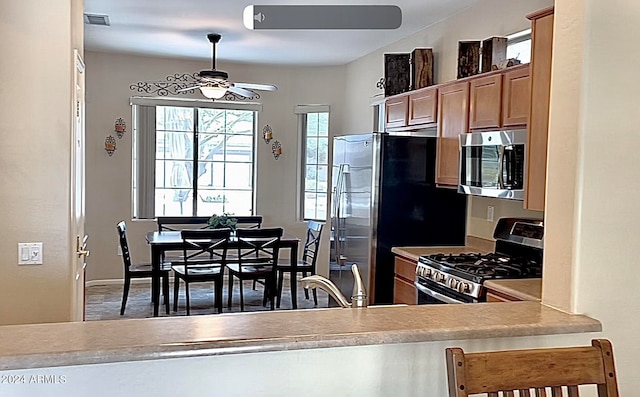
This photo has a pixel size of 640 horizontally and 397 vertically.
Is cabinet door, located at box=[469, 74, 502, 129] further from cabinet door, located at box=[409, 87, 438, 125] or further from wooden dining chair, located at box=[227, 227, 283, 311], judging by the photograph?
wooden dining chair, located at box=[227, 227, 283, 311]

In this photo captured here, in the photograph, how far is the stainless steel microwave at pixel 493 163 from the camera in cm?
306

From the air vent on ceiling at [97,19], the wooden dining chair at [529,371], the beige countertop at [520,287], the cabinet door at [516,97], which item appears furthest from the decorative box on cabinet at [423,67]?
the wooden dining chair at [529,371]

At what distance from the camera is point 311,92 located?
23.5 ft

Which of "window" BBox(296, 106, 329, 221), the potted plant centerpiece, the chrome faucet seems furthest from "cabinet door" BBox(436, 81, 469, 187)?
"window" BBox(296, 106, 329, 221)

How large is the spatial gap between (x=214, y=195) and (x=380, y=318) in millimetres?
5606

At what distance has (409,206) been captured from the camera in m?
4.30

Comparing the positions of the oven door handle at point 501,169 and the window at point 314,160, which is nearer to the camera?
the oven door handle at point 501,169

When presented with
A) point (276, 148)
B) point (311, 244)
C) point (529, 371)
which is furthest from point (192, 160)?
point (529, 371)

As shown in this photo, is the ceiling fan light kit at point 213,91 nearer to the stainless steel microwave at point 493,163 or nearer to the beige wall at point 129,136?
the beige wall at point 129,136

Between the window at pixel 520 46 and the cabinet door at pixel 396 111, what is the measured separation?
104 centimetres

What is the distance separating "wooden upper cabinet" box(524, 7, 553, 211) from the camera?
9.15 feet

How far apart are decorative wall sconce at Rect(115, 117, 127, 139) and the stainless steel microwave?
14.3ft

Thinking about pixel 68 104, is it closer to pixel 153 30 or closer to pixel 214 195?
pixel 153 30

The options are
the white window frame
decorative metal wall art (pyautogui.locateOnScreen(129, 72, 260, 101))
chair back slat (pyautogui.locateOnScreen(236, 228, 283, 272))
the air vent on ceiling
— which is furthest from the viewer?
the white window frame
